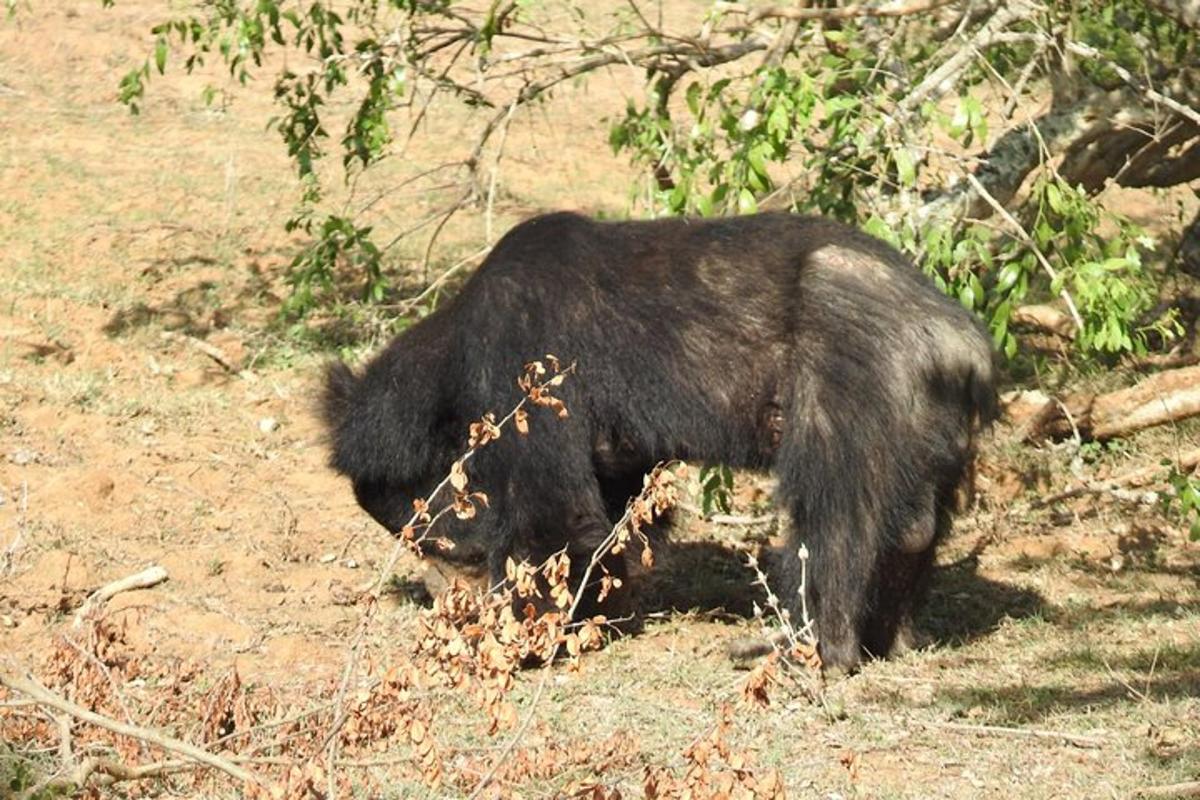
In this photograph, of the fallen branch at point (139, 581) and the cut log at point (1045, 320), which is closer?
the fallen branch at point (139, 581)

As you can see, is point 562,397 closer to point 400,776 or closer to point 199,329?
point 400,776

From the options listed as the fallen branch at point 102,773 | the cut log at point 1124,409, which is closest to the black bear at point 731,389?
the cut log at point 1124,409

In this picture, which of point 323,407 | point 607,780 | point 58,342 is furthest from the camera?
point 58,342

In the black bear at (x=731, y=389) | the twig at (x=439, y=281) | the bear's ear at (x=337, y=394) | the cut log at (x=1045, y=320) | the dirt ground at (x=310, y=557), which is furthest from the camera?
the cut log at (x=1045, y=320)

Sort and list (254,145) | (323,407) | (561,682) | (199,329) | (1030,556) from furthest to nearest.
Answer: (254,145) → (199,329) → (1030,556) → (323,407) → (561,682)

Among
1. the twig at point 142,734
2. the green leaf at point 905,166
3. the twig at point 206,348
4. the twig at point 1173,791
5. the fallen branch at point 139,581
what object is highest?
the green leaf at point 905,166

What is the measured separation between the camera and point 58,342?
10.5m

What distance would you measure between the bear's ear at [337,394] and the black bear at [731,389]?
11.6 inches

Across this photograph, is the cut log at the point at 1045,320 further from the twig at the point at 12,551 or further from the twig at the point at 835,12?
the twig at the point at 12,551

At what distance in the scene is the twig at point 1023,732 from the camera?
586cm

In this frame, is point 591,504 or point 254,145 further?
point 254,145

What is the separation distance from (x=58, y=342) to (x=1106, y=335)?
613 centimetres

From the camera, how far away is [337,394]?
7941 millimetres

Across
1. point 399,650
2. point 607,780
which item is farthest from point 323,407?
point 607,780
